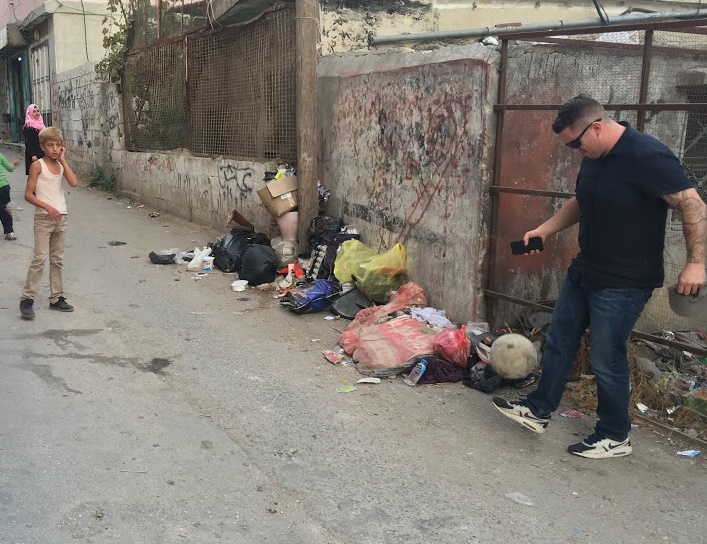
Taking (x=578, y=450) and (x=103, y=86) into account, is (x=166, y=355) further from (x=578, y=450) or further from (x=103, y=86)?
(x=103, y=86)

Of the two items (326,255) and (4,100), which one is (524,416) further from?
(4,100)

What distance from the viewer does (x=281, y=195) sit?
7.91 m

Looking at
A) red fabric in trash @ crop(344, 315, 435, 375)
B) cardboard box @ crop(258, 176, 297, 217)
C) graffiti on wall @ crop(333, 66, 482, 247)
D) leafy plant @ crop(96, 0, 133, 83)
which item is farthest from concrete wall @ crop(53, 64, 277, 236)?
red fabric in trash @ crop(344, 315, 435, 375)

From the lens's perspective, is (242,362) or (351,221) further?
(351,221)

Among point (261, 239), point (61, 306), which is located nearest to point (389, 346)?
point (61, 306)

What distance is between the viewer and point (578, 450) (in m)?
3.81

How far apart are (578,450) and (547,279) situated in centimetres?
220

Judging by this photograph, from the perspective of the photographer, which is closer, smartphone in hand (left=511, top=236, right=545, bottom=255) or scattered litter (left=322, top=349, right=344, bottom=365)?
smartphone in hand (left=511, top=236, right=545, bottom=255)

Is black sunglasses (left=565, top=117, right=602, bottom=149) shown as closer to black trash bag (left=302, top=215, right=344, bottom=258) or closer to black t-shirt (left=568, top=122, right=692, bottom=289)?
black t-shirt (left=568, top=122, right=692, bottom=289)

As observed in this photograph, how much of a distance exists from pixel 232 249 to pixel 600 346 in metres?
5.41

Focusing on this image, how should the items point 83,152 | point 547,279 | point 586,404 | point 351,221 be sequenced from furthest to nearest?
point 83,152, point 351,221, point 547,279, point 586,404

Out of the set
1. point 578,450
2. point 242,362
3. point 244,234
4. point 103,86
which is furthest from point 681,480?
point 103,86

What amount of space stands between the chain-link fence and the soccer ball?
187 inches

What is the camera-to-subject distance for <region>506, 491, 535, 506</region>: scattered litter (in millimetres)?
3318
